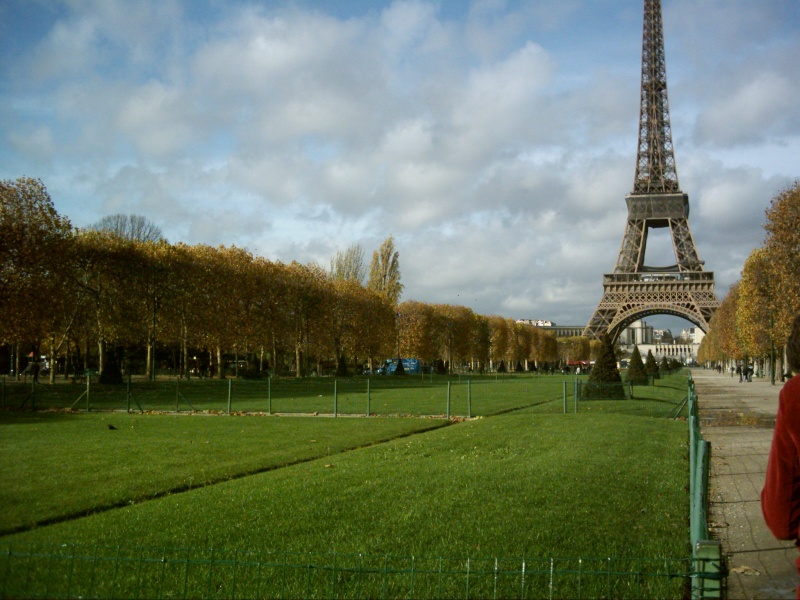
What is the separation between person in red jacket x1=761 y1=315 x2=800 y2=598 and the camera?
9.89 ft

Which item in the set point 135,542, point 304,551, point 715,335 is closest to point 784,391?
point 304,551

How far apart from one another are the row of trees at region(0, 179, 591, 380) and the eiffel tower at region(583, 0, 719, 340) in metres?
34.6

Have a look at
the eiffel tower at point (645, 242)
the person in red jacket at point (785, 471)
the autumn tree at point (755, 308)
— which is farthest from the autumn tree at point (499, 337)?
the person in red jacket at point (785, 471)

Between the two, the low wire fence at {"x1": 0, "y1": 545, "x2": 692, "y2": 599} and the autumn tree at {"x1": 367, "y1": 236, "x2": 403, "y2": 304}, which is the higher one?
the autumn tree at {"x1": 367, "y1": 236, "x2": 403, "y2": 304}

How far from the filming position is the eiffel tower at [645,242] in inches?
3893

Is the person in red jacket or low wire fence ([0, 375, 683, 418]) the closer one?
the person in red jacket

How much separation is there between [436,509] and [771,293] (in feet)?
138

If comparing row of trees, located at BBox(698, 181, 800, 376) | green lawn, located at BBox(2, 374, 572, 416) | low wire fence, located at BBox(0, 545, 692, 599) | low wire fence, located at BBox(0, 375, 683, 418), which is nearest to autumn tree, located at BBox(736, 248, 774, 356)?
row of trees, located at BBox(698, 181, 800, 376)

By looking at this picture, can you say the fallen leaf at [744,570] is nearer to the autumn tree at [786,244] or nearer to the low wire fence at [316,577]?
the low wire fence at [316,577]

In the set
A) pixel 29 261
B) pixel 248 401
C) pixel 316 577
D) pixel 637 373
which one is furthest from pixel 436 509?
pixel 637 373

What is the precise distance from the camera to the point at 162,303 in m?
43.5

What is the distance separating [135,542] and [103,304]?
1443 inches

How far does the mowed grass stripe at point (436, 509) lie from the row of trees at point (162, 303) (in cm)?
2542

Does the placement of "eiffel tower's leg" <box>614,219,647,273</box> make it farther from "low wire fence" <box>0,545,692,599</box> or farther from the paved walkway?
"low wire fence" <box>0,545,692,599</box>
